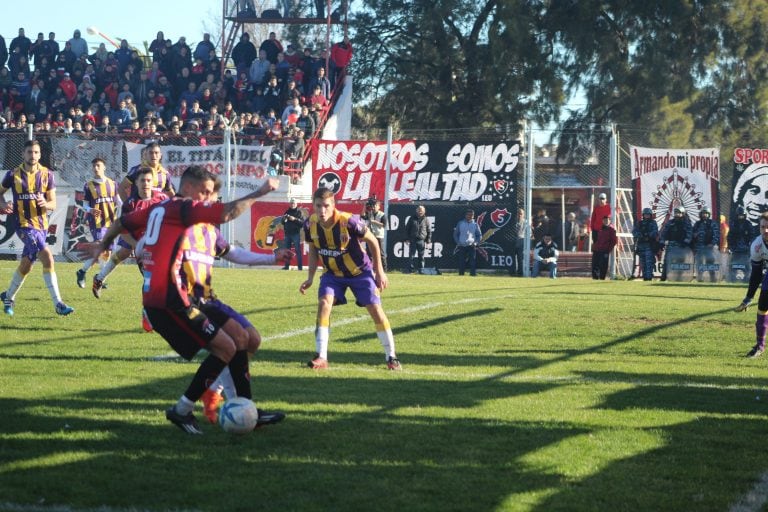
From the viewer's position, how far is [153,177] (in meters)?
Answer: 12.6

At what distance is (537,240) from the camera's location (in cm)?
2705

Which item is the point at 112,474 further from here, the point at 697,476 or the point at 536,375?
the point at 536,375

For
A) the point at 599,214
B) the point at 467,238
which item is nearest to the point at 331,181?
the point at 467,238

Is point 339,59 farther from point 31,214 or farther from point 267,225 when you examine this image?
point 31,214

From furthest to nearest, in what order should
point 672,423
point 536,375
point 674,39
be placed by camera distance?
point 674,39
point 536,375
point 672,423

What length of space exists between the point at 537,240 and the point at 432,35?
50.6 feet

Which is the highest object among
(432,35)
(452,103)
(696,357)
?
(432,35)

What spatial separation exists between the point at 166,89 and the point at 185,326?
87.4 feet

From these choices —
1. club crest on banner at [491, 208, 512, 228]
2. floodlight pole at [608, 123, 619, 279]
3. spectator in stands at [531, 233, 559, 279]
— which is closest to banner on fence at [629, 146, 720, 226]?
floodlight pole at [608, 123, 619, 279]

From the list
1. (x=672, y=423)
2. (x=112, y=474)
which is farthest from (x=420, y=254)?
(x=112, y=474)

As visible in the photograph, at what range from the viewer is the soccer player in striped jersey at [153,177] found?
12383mm

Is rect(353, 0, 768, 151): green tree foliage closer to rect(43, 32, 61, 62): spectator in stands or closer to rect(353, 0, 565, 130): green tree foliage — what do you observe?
rect(353, 0, 565, 130): green tree foliage

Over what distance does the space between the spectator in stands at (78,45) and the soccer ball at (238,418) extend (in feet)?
97.2

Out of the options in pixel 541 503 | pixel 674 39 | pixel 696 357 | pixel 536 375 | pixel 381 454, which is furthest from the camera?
pixel 674 39
